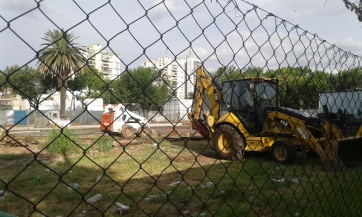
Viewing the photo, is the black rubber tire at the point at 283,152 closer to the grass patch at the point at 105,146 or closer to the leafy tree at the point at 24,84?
the grass patch at the point at 105,146

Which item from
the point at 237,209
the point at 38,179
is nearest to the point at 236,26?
the point at 237,209

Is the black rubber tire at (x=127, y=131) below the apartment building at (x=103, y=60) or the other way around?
below

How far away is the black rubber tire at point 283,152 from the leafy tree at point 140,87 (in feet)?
22.2

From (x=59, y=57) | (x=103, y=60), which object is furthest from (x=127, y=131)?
(x=59, y=57)

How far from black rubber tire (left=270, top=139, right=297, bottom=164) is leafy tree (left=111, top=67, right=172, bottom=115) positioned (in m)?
6.76

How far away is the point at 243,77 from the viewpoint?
2.43 m

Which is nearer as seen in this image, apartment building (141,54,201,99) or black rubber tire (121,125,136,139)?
apartment building (141,54,201,99)

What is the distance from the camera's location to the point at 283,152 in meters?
8.82

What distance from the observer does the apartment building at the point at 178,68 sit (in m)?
1.87

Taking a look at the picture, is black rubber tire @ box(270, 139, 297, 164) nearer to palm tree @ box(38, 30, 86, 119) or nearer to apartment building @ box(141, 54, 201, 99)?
apartment building @ box(141, 54, 201, 99)

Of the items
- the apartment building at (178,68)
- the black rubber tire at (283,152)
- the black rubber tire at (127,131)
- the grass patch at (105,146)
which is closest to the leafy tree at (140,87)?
the apartment building at (178,68)

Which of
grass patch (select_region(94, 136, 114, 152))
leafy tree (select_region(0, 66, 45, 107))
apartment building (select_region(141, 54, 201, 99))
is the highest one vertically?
apartment building (select_region(141, 54, 201, 99))

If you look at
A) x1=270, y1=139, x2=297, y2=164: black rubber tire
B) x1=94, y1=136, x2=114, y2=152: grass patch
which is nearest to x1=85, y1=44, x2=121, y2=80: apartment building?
x1=270, y1=139, x2=297, y2=164: black rubber tire

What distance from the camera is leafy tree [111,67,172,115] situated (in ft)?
5.89
